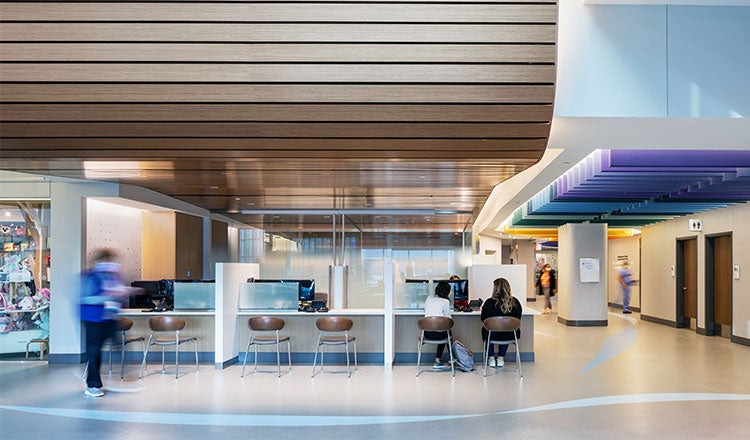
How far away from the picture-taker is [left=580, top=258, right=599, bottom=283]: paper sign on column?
47.5ft

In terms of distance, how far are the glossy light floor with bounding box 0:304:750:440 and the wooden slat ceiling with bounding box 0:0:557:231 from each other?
2504 mm

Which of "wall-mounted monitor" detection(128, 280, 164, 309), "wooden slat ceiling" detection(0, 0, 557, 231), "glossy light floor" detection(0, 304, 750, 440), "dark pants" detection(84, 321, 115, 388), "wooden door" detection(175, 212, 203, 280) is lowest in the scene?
"glossy light floor" detection(0, 304, 750, 440)

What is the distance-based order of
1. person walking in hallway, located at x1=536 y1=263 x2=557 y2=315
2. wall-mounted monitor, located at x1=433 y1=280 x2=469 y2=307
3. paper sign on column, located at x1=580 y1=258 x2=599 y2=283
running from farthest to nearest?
1. person walking in hallway, located at x1=536 y1=263 x2=557 y2=315
2. paper sign on column, located at x1=580 y1=258 x2=599 y2=283
3. wall-mounted monitor, located at x1=433 y1=280 x2=469 y2=307

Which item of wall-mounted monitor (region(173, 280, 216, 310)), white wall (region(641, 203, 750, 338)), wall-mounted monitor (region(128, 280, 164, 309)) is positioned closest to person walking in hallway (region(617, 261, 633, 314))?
white wall (region(641, 203, 750, 338))

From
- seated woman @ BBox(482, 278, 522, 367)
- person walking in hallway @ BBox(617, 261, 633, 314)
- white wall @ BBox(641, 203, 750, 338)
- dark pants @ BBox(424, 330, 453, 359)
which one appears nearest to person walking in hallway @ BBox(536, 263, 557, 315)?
person walking in hallway @ BBox(617, 261, 633, 314)

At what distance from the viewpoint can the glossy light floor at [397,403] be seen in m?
5.57

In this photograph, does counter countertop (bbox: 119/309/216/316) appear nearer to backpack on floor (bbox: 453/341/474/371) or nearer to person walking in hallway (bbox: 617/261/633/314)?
backpack on floor (bbox: 453/341/474/371)

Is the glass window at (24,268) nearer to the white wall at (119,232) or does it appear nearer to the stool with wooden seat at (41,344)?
the stool with wooden seat at (41,344)

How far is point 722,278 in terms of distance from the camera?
40.3 ft

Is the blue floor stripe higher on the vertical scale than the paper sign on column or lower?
lower

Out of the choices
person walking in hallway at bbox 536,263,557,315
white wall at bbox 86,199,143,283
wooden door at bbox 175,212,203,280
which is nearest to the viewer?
white wall at bbox 86,199,143,283

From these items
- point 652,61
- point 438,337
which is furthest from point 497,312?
point 652,61

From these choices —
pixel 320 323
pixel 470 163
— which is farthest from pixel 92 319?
pixel 470 163

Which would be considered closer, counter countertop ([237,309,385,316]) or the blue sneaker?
the blue sneaker
